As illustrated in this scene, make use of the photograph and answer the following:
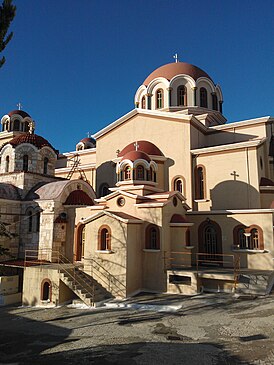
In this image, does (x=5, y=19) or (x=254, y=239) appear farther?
(x=254, y=239)

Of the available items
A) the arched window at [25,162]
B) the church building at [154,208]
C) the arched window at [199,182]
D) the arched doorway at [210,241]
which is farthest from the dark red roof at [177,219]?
the arched window at [25,162]

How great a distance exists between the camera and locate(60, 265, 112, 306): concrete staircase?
13.0 meters

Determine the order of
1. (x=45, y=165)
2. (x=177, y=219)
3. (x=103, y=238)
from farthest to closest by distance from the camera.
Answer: (x=45, y=165), (x=177, y=219), (x=103, y=238)

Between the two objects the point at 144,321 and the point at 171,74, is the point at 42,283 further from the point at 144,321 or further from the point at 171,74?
the point at 171,74


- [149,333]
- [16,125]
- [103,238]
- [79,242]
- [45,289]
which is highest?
[16,125]

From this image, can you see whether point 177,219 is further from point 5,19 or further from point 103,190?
point 5,19

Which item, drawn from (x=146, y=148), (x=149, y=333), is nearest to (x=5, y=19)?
(x=149, y=333)

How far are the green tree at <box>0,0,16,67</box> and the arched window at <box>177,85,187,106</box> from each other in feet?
63.4

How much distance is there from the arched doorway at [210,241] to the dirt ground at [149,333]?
398cm

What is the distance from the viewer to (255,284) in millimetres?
12648

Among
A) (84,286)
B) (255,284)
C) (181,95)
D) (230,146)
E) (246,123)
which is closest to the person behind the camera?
(255,284)

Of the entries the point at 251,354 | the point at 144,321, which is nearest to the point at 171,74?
the point at 144,321

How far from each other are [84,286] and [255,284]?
7.45 m

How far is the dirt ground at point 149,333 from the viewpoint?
23.8ft
